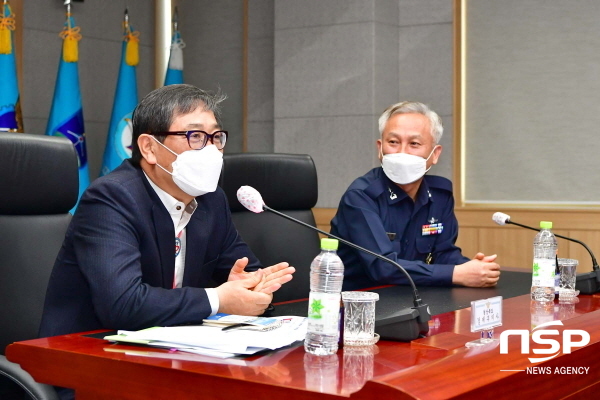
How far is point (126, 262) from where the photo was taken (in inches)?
69.3

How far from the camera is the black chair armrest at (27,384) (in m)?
1.65

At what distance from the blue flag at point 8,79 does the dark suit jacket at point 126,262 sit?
2.25 m

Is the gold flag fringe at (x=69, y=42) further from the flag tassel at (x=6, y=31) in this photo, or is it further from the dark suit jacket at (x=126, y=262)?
the dark suit jacket at (x=126, y=262)

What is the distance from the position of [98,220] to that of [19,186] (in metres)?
0.48

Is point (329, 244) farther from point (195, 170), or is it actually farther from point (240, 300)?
point (195, 170)

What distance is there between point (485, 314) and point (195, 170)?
83cm

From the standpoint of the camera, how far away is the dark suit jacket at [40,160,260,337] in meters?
1.69

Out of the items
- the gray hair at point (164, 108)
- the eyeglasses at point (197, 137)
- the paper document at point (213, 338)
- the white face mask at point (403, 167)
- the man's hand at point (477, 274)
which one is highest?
the gray hair at point (164, 108)

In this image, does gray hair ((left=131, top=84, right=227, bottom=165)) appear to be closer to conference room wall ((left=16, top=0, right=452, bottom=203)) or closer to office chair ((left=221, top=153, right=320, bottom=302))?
office chair ((left=221, top=153, right=320, bottom=302))

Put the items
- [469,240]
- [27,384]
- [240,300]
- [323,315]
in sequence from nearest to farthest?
[323,315]
[27,384]
[240,300]
[469,240]

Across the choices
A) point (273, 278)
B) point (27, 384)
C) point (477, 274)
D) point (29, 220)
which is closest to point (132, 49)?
point (29, 220)

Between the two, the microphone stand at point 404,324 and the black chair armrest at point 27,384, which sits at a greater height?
the microphone stand at point 404,324

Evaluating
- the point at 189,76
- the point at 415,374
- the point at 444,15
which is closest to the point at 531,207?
the point at 444,15

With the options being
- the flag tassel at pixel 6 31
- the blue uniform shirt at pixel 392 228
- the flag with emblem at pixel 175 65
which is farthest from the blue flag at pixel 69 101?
the blue uniform shirt at pixel 392 228
